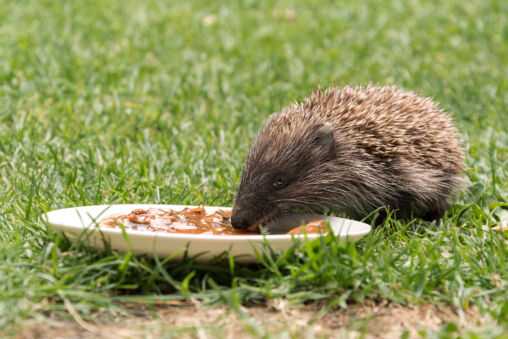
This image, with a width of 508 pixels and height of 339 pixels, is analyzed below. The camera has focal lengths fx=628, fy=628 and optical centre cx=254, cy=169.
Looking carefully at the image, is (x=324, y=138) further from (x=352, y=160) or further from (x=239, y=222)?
(x=239, y=222)

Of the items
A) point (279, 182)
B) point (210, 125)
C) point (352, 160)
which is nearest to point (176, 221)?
point (279, 182)

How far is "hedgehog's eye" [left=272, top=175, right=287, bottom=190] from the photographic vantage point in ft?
14.7

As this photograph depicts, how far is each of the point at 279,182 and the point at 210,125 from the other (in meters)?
2.56

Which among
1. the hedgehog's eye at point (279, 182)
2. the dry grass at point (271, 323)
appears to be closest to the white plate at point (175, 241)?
the dry grass at point (271, 323)

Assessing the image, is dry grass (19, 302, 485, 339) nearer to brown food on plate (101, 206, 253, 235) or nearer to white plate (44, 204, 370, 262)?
white plate (44, 204, 370, 262)

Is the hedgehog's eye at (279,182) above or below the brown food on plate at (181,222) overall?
above

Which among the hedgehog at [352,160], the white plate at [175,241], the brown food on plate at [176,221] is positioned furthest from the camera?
the hedgehog at [352,160]

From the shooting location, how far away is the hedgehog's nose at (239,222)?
4223mm

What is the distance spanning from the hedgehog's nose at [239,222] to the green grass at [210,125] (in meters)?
0.53

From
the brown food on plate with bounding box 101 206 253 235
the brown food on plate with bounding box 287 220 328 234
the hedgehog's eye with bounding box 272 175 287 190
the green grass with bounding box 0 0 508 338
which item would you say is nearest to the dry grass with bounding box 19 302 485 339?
the green grass with bounding box 0 0 508 338

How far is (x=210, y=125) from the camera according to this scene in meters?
6.92

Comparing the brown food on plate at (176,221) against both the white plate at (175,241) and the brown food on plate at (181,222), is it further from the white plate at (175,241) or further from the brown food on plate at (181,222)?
the white plate at (175,241)

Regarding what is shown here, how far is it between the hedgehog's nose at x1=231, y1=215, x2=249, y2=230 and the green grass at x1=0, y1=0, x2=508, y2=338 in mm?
526

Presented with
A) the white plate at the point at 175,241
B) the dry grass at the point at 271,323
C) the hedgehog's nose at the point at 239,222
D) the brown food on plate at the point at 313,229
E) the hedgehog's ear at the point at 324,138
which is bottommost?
the dry grass at the point at 271,323
